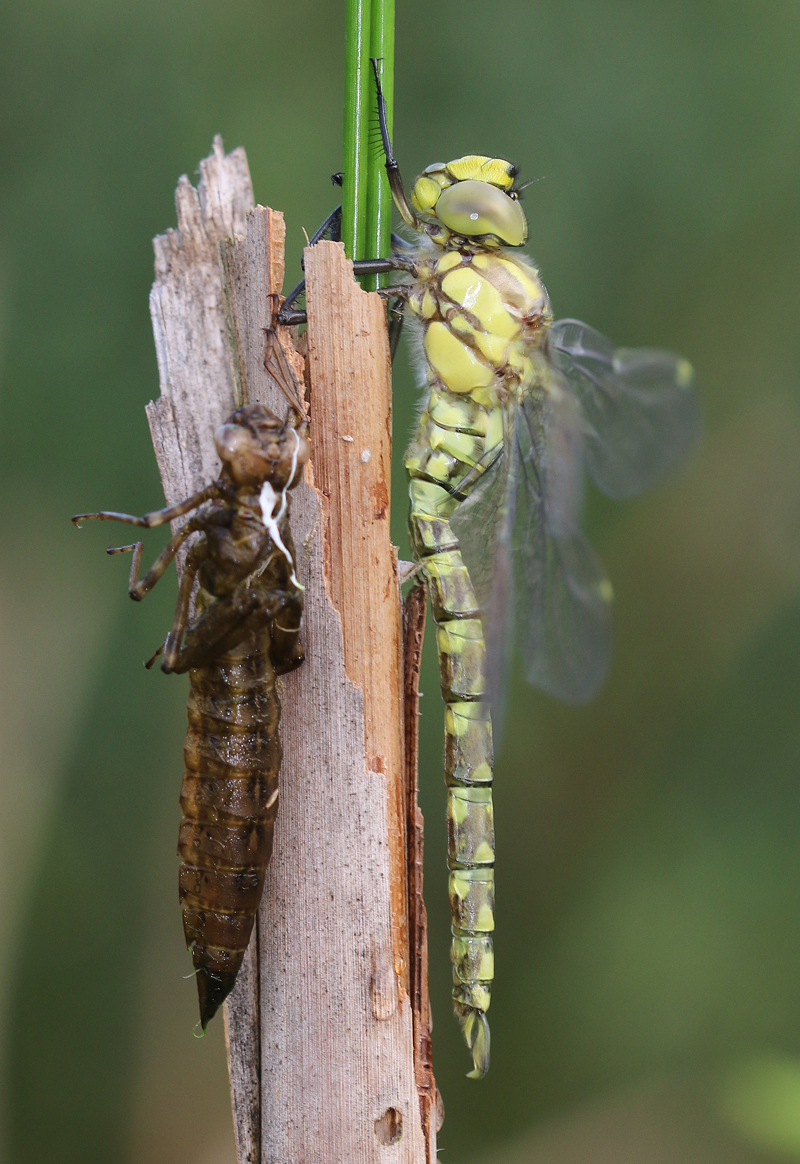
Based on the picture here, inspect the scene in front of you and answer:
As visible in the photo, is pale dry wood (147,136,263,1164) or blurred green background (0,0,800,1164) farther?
blurred green background (0,0,800,1164)

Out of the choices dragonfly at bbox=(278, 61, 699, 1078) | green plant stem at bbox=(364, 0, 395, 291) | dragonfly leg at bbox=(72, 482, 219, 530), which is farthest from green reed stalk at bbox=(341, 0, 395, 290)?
dragonfly leg at bbox=(72, 482, 219, 530)

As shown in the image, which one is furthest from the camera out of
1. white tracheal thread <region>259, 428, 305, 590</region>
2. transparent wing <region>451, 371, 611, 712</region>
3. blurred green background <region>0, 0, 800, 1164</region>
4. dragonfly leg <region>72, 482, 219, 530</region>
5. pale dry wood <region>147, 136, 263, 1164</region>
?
blurred green background <region>0, 0, 800, 1164</region>

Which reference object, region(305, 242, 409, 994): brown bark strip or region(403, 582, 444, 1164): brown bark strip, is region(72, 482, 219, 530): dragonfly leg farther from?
region(403, 582, 444, 1164): brown bark strip

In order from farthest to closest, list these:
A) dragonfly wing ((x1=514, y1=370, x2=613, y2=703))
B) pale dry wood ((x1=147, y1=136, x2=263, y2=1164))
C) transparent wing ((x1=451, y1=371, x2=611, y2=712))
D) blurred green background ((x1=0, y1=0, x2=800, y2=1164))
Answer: blurred green background ((x1=0, y1=0, x2=800, y2=1164)) < dragonfly wing ((x1=514, y1=370, x2=613, y2=703)) < transparent wing ((x1=451, y1=371, x2=611, y2=712)) < pale dry wood ((x1=147, y1=136, x2=263, y2=1164))

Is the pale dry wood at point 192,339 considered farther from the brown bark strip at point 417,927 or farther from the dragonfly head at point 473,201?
the brown bark strip at point 417,927

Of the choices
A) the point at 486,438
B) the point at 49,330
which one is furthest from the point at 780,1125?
the point at 49,330

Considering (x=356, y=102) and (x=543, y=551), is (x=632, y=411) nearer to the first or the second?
(x=543, y=551)

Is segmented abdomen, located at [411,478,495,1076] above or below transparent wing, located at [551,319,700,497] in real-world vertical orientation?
below
